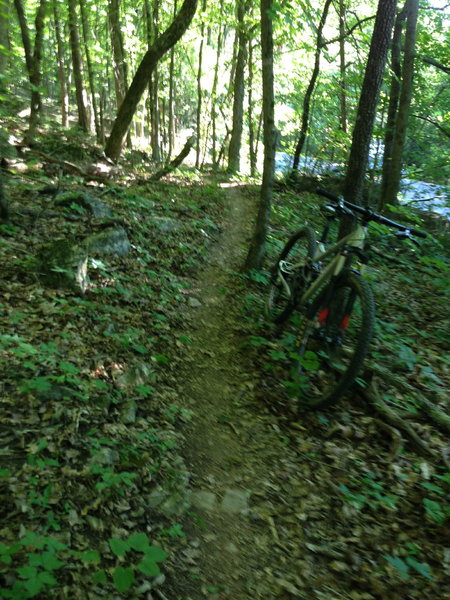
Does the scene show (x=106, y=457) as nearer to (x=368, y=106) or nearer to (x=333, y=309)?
(x=333, y=309)

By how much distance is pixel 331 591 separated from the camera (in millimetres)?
2531

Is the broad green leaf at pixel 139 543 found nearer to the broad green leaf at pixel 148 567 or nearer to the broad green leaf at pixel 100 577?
the broad green leaf at pixel 148 567

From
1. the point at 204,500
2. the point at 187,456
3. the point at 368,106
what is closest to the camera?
the point at 204,500

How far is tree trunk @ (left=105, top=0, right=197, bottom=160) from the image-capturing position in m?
10.3

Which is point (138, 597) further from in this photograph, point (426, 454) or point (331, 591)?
point (426, 454)

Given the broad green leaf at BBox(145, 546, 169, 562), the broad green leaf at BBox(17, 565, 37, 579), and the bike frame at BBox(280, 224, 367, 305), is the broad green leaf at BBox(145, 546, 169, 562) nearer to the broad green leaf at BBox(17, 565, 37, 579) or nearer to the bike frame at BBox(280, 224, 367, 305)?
the broad green leaf at BBox(17, 565, 37, 579)

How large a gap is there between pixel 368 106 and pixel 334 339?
13.1ft

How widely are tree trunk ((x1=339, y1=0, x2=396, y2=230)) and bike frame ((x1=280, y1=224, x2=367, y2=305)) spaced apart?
191 cm

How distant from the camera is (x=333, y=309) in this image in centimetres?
423

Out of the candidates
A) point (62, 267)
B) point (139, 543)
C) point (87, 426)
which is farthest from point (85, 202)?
point (139, 543)

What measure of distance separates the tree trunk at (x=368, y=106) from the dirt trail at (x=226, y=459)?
266 centimetres

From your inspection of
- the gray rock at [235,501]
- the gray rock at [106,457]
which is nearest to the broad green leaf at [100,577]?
the gray rock at [106,457]

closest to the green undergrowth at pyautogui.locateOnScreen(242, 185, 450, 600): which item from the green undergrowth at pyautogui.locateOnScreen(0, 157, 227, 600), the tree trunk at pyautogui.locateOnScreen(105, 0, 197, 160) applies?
the green undergrowth at pyautogui.locateOnScreen(0, 157, 227, 600)

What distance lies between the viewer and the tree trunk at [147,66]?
33.8ft
